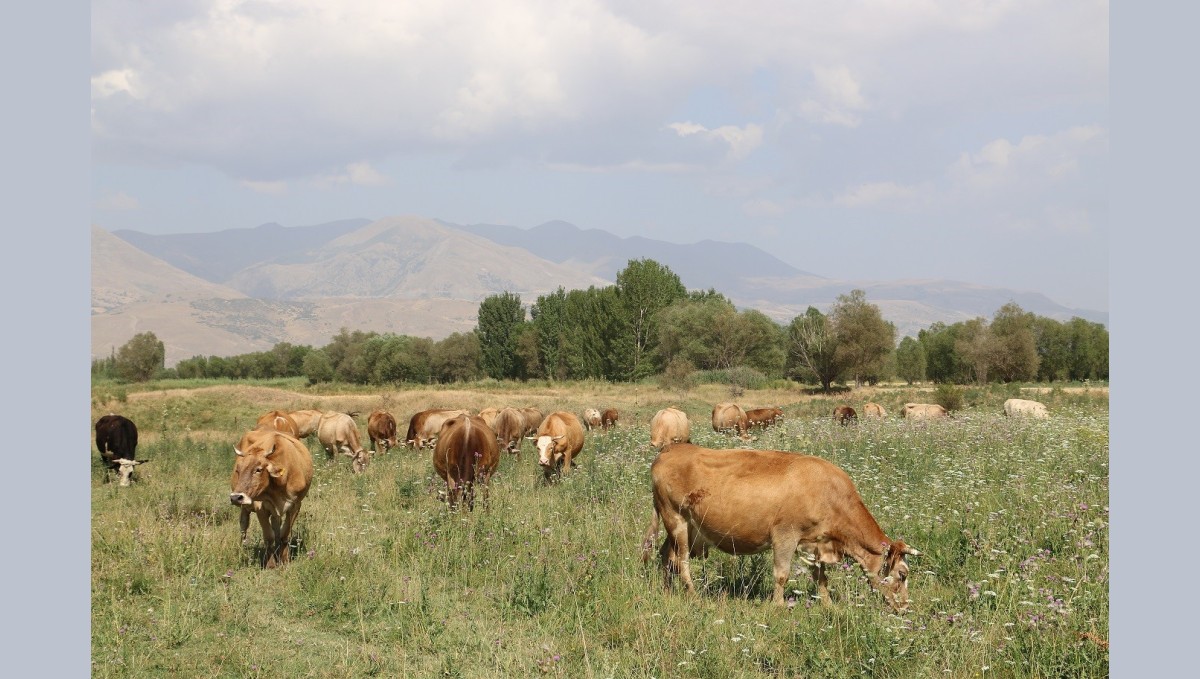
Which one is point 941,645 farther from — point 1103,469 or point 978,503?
point 1103,469

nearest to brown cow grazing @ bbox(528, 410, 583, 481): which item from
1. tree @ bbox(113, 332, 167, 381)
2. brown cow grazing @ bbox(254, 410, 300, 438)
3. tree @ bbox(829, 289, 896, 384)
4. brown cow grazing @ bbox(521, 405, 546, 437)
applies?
brown cow grazing @ bbox(521, 405, 546, 437)

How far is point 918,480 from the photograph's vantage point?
13.6m

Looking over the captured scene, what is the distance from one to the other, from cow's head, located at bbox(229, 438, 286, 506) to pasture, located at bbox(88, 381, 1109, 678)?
42.0 inches

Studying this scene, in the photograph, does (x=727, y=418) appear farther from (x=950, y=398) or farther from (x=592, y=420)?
(x=950, y=398)

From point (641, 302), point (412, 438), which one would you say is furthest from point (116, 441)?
point (641, 302)

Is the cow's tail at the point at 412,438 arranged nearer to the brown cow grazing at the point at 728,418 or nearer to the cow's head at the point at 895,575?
the brown cow grazing at the point at 728,418

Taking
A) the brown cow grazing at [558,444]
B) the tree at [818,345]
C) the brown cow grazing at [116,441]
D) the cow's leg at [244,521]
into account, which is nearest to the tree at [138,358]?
the tree at [818,345]

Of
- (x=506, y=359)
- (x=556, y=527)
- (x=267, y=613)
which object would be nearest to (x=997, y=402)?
(x=556, y=527)

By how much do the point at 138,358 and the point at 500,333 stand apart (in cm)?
5066

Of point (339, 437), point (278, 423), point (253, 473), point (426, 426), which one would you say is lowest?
Answer: point (339, 437)

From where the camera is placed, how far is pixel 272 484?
1089 centimetres

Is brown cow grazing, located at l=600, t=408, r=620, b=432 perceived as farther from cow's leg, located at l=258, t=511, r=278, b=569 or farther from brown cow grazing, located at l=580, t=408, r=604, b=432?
cow's leg, located at l=258, t=511, r=278, b=569

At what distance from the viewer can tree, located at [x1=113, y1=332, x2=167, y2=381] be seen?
11068 cm

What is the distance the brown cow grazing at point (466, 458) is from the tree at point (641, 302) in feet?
250
